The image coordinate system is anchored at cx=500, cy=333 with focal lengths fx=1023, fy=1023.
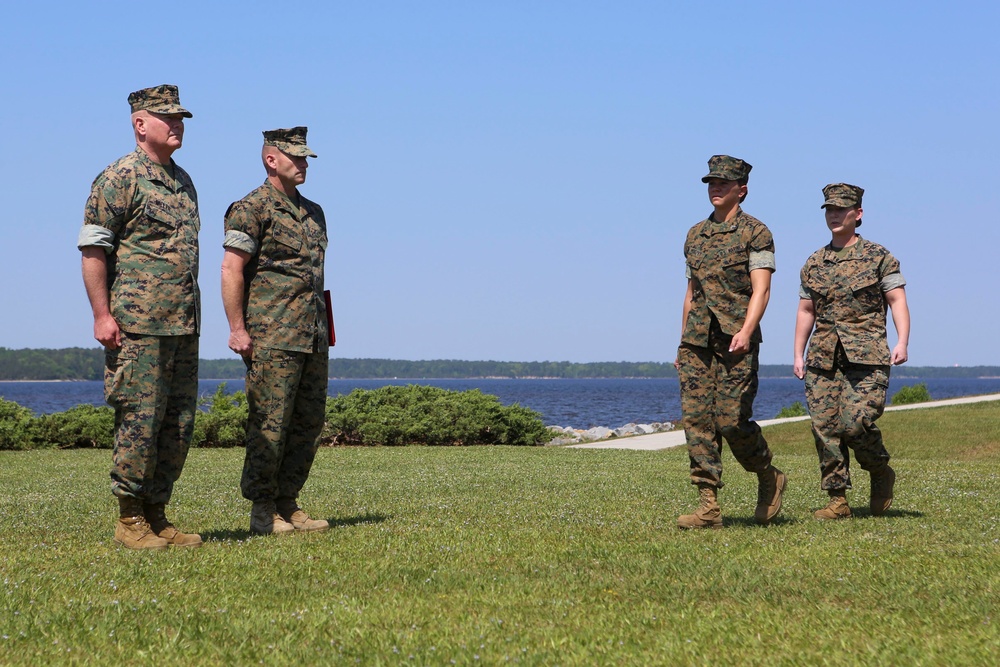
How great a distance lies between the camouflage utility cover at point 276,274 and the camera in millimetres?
7004

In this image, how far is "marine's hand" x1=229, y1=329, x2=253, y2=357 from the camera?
22.6 ft

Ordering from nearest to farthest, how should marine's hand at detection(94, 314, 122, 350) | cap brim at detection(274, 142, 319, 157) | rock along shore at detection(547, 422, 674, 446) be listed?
marine's hand at detection(94, 314, 122, 350)
cap brim at detection(274, 142, 319, 157)
rock along shore at detection(547, 422, 674, 446)

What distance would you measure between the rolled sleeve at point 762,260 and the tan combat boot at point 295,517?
145 inches

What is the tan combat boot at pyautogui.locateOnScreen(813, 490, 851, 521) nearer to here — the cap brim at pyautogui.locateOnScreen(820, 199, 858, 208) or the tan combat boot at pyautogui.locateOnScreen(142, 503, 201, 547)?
the cap brim at pyautogui.locateOnScreen(820, 199, 858, 208)

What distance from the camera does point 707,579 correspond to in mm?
5578

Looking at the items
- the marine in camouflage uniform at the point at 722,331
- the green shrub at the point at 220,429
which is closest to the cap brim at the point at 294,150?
the marine in camouflage uniform at the point at 722,331

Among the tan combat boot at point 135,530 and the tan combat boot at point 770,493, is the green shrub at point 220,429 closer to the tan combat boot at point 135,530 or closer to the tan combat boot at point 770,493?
the tan combat boot at point 135,530

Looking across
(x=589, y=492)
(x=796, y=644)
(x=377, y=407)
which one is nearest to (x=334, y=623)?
(x=796, y=644)

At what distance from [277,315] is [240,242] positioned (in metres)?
0.55

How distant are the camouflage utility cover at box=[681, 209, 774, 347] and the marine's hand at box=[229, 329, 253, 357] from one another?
3186mm

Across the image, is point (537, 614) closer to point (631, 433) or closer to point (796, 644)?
point (796, 644)

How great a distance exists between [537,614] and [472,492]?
616cm

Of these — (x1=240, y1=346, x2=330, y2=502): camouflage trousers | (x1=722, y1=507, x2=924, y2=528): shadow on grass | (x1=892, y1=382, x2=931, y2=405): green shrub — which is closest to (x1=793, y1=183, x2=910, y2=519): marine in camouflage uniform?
(x1=722, y1=507, x2=924, y2=528): shadow on grass

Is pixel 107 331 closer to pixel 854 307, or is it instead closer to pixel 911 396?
pixel 854 307
